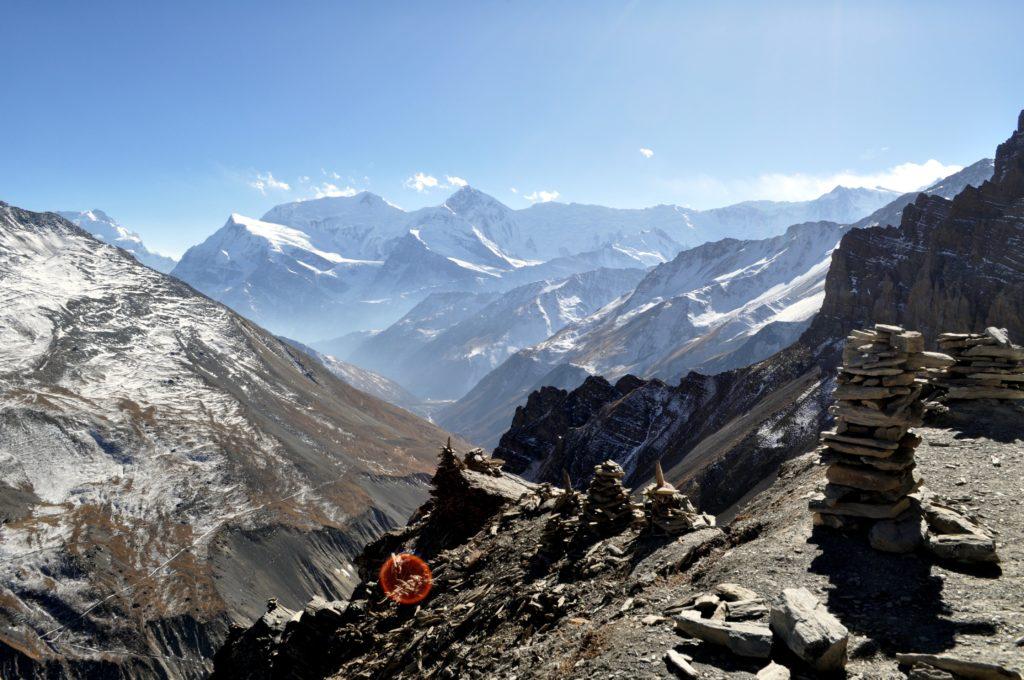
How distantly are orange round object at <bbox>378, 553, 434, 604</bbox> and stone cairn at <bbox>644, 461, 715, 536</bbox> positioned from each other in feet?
28.1

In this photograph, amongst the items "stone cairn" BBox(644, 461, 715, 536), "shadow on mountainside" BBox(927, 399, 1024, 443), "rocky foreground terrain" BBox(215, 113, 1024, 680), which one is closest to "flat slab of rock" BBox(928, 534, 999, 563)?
"rocky foreground terrain" BBox(215, 113, 1024, 680)

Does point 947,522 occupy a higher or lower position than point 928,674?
higher

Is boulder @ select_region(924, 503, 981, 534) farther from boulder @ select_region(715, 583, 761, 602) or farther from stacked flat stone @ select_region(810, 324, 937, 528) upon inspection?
boulder @ select_region(715, 583, 761, 602)

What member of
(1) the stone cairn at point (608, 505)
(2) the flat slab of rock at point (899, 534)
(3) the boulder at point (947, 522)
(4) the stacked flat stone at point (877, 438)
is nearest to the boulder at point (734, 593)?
(2) the flat slab of rock at point (899, 534)

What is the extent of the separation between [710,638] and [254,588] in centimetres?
11579

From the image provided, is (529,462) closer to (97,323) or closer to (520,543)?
(520,543)

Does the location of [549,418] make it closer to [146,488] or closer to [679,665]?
[146,488]

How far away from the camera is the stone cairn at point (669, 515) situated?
17469 millimetres

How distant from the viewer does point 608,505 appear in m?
19.9

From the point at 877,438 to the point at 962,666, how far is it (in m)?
6.15

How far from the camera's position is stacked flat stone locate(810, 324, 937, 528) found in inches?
580

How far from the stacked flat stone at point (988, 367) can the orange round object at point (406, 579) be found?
20291 mm

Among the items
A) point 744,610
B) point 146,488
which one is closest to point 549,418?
point 146,488

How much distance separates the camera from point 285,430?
174 metres
